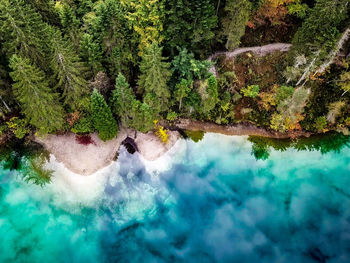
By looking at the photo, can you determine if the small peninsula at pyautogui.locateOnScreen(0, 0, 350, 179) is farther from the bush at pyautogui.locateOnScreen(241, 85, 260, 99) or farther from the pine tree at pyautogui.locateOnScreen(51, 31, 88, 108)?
the bush at pyautogui.locateOnScreen(241, 85, 260, 99)

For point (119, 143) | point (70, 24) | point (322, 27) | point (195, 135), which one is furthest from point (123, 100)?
point (322, 27)

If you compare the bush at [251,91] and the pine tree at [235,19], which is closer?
the pine tree at [235,19]

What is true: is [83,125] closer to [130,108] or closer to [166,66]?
[130,108]

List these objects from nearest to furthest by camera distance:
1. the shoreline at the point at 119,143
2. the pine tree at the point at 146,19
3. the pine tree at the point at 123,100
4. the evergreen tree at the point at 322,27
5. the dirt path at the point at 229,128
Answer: the pine tree at the point at 146,19 < the pine tree at the point at 123,100 < the evergreen tree at the point at 322,27 < the shoreline at the point at 119,143 < the dirt path at the point at 229,128

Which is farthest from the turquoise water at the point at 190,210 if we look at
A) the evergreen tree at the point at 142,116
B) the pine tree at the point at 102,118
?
the evergreen tree at the point at 142,116

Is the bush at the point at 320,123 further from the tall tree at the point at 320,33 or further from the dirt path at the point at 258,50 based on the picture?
the dirt path at the point at 258,50

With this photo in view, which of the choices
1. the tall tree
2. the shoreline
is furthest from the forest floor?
the tall tree

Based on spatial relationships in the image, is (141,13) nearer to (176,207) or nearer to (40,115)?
(40,115)
